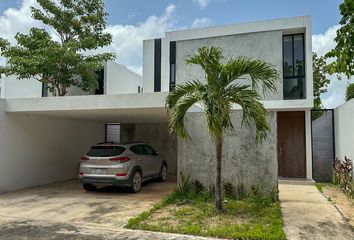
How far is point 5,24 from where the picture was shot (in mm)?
14008

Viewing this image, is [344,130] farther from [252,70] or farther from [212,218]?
[212,218]

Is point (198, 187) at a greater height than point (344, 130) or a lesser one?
lesser

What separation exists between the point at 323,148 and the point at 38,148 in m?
11.3

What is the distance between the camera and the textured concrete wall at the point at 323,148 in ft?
41.9

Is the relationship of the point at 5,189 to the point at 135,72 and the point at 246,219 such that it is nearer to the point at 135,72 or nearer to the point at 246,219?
the point at 246,219

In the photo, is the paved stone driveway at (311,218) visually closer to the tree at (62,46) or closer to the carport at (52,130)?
the carport at (52,130)

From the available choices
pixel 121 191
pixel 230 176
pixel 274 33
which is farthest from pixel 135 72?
pixel 230 176

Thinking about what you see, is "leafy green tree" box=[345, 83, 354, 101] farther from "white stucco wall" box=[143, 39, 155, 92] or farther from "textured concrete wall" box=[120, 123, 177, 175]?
"white stucco wall" box=[143, 39, 155, 92]

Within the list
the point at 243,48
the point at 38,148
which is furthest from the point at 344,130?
the point at 38,148

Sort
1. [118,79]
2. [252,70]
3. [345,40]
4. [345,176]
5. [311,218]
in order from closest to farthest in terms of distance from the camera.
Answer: [345,40] < [311,218] < [252,70] < [345,176] < [118,79]

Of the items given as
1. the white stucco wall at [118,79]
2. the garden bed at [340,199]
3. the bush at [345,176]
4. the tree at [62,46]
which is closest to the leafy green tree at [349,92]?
the bush at [345,176]

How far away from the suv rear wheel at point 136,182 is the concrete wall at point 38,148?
3907 mm

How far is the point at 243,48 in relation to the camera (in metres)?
13.2

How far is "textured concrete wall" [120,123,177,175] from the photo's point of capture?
49.9 feet
